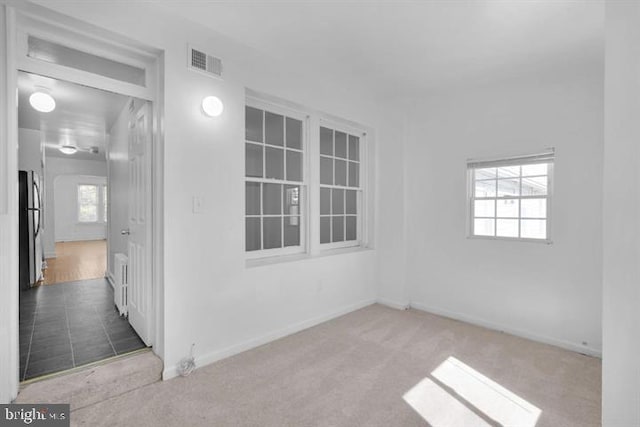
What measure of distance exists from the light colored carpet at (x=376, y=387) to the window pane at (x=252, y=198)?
1306mm

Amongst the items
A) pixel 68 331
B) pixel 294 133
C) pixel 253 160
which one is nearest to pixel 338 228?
pixel 294 133

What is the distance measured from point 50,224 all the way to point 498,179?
9358mm

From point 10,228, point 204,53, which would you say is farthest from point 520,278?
point 10,228

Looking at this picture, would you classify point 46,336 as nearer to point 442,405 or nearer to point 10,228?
point 10,228

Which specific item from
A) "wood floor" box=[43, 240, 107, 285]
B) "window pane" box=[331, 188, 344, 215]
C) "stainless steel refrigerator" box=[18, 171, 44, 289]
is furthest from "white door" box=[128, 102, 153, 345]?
"wood floor" box=[43, 240, 107, 285]

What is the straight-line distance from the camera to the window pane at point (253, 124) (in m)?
3.13

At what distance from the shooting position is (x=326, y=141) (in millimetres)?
3902

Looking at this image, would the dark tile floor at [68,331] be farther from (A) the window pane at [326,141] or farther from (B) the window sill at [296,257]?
(A) the window pane at [326,141]

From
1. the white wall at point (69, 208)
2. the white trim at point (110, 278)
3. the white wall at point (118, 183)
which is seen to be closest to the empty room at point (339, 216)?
the white wall at point (118, 183)

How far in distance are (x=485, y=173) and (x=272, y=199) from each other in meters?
2.42

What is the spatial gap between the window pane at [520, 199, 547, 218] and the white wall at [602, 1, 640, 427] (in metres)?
2.64

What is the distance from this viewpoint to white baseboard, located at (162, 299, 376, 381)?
2.40 metres

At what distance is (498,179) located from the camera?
350 centimetres

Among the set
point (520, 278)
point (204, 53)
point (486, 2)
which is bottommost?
point (520, 278)
